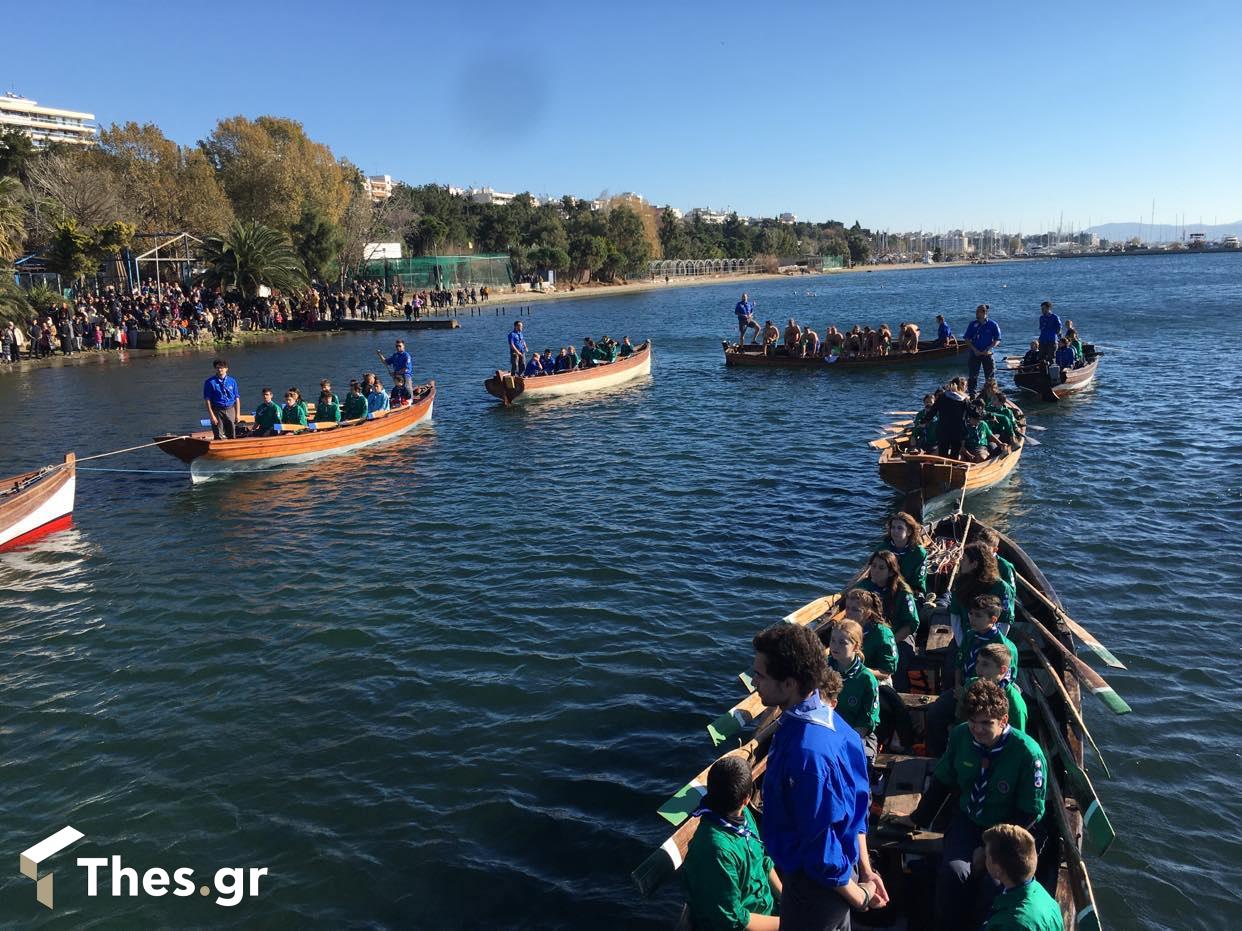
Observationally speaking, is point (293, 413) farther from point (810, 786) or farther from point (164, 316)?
point (164, 316)

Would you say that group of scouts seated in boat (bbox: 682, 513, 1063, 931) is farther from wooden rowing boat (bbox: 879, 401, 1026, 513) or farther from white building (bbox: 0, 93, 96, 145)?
white building (bbox: 0, 93, 96, 145)

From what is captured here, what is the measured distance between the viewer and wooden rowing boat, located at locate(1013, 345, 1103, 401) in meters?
26.3

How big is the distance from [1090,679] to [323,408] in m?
19.3

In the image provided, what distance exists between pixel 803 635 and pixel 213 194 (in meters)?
74.8

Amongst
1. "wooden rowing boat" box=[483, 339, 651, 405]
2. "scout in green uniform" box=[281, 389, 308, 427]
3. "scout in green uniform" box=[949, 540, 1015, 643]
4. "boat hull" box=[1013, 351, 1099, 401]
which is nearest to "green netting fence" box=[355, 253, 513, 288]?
"wooden rowing boat" box=[483, 339, 651, 405]

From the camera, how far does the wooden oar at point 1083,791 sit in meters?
5.67

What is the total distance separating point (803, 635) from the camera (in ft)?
13.0

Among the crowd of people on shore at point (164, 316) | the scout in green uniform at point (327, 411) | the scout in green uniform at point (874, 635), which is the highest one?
the crowd of people on shore at point (164, 316)

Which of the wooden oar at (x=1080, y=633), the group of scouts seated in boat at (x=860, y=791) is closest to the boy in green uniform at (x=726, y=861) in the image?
the group of scouts seated in boat at (x=860, y=791)

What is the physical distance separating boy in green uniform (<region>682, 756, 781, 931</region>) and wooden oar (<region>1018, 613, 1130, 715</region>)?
3.82 metres

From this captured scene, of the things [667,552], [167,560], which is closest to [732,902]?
[667,552]

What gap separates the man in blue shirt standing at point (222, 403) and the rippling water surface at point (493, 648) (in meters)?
1.29

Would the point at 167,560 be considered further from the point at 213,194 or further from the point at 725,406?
the point at 213,194

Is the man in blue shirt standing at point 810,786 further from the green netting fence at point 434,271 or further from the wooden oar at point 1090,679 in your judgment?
the green netting fence at point 434,271
